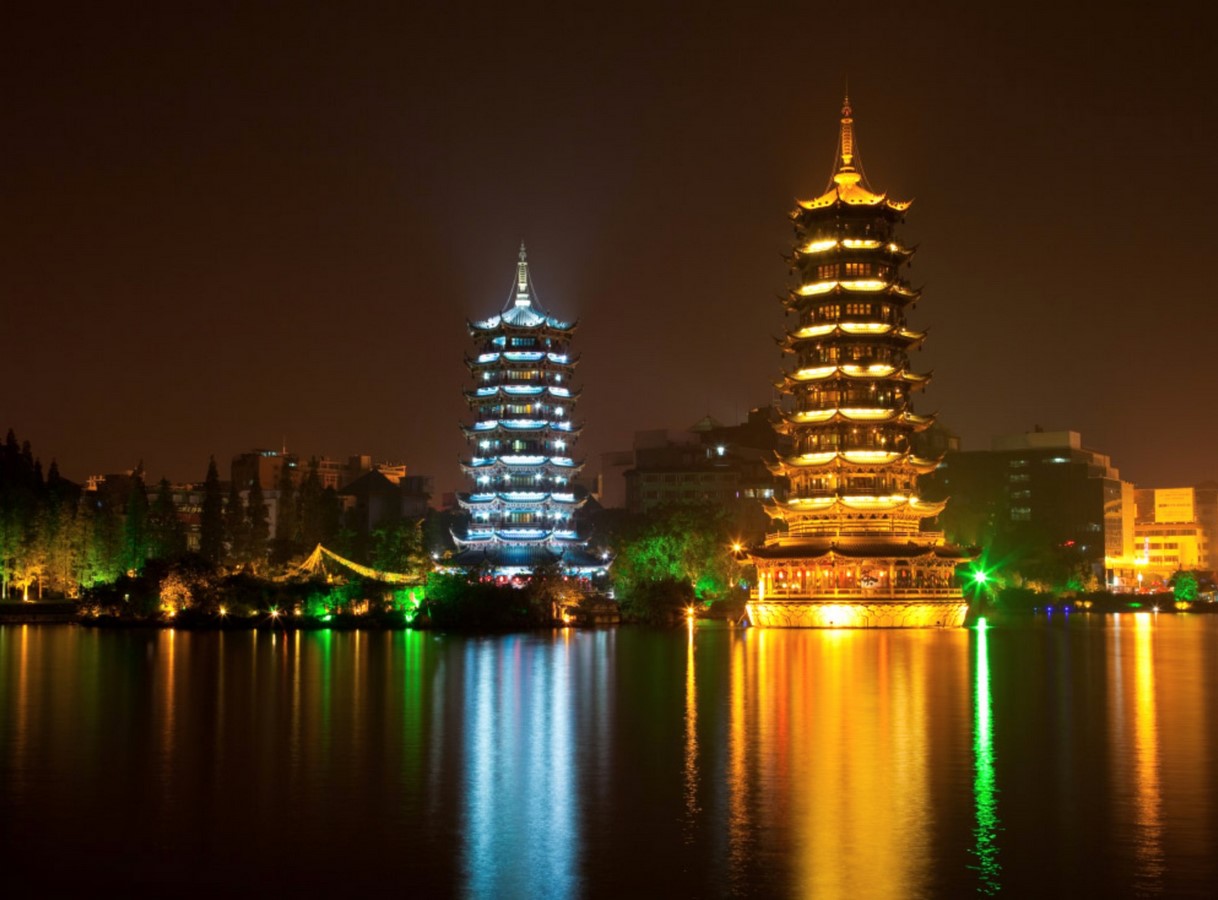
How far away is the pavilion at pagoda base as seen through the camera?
83.2 m

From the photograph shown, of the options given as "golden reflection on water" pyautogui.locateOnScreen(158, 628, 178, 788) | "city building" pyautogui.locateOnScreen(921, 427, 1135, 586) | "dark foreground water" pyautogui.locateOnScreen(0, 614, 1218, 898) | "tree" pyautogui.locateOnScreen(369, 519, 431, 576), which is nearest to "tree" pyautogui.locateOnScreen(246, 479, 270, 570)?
"tree" pyautogui.locateOnScreen(369, 519, 431, 576)

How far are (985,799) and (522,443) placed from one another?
86517mm

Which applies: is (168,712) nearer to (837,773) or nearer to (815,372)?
(837,773)

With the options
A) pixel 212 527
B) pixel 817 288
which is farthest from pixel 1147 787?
pixel 212 527

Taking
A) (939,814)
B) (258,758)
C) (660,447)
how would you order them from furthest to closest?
(660,447)
(258,758)
(939,814)

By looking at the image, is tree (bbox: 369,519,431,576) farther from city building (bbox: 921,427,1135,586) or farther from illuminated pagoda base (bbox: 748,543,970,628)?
city building (bbox: 921,427,1135,586)

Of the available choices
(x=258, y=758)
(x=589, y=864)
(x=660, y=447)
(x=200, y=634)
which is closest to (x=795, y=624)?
(x=200, y=634)

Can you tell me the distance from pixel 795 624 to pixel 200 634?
33.2 meters

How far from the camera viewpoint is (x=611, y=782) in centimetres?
2405

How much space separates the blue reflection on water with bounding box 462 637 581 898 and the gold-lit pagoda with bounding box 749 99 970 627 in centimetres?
4356

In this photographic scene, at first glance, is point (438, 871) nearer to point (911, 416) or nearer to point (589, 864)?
point (589, 864)

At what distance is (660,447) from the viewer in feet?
584

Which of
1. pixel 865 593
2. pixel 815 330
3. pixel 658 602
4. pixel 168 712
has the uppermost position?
pixel 815 330

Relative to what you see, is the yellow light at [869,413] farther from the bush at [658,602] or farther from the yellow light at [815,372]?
the bush at [658,602]
